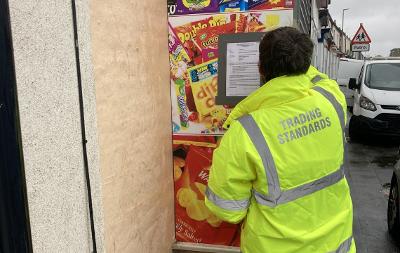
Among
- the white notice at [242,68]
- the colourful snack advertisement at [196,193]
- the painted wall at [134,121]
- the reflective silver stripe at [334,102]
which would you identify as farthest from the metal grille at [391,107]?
the reflective silver stripe at [334,102]

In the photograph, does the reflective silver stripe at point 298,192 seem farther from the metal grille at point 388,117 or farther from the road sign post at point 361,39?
the road sign post at point 361,39

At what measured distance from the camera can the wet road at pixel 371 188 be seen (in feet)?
15.4

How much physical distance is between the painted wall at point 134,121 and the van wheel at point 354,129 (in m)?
7.49

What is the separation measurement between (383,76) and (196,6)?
8.17 meters

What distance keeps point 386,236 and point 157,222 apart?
304 centimetres

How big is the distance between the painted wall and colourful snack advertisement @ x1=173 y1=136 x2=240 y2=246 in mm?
78

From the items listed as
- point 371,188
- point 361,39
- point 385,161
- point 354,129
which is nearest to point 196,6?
point 371,188

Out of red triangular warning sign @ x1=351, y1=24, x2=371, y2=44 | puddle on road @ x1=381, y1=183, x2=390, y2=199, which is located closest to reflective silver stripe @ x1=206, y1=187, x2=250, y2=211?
puddle on road @ x1=381, y1=183, x2=390, y2=199

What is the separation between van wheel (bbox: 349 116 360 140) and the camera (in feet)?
31.9

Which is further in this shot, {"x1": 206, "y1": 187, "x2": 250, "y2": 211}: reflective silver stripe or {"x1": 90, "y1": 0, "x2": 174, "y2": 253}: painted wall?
{"x1": 90, "y1": 0, "x2": 174, "y2": 253}: painted wall

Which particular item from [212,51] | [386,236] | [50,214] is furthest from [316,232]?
[386,236]

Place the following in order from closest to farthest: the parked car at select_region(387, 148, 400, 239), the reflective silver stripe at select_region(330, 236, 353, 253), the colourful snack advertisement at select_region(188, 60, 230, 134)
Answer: the reflective silver stripe at select_region(330, 236, 353, 253) → the colourful snack advertisement at select_region(188, 60, 230, 134) → the parked car at select_region(387, 148, 400, 239)

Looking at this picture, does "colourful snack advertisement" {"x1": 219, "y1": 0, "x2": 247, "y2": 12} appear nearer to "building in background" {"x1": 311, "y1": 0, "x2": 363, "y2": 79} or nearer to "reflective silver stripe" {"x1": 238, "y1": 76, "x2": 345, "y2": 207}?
"reflective silver stripe" {"x1": 238, "y1": 76, "x2": 345, "y2": 207}

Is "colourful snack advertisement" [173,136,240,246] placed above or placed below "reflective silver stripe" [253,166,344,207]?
below
